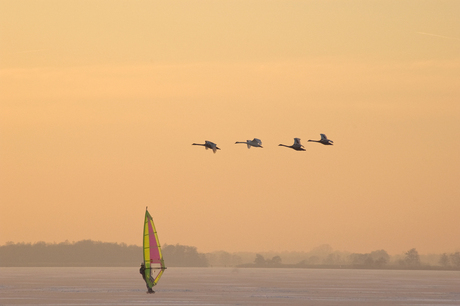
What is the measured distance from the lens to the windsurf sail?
325ft

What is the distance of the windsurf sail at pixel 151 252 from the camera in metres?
99.1

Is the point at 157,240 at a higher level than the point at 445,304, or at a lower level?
higher

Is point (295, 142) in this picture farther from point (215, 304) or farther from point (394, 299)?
point (394, 299)

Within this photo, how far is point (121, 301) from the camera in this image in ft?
286

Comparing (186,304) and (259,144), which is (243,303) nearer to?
(186,304)

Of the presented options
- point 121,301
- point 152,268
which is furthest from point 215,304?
point 152,268

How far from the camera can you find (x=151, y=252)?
99.8 m

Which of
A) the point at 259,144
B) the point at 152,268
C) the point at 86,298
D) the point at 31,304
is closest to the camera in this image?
the point at 259,144

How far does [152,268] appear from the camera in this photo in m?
99.9

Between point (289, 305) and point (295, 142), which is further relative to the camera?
point (289, 305)

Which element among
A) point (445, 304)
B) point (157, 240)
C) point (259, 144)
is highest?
point (259, 144)

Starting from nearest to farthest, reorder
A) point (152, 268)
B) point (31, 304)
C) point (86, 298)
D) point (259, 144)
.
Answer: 1. point (259, 144)
2. point (31, 304)
3. point (86, 298)
4. point (152, 268)

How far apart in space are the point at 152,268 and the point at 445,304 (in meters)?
36.7

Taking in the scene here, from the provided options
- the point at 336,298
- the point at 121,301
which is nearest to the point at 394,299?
the point at 336,298
